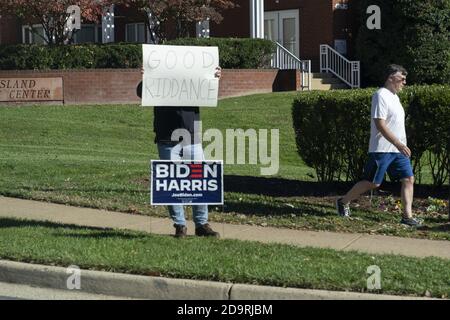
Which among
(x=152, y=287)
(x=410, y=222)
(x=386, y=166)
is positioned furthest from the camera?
(x=410, y=222)

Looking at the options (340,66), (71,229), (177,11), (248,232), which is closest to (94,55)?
(177,11)

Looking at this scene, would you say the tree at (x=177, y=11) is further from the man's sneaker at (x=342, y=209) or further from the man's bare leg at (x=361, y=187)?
the man's bare leg at (x=361, y=187)

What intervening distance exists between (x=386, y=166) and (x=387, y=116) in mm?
581

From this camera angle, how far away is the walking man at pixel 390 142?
29.9 ft

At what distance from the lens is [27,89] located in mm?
22578

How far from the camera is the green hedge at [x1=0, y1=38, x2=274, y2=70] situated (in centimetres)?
2394

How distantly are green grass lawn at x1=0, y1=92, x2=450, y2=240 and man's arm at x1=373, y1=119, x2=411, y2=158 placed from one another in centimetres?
98

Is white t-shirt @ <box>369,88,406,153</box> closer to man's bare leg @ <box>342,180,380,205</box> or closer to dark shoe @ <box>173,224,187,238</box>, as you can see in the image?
man's bare leg @ <box>342,180,380,205</box>

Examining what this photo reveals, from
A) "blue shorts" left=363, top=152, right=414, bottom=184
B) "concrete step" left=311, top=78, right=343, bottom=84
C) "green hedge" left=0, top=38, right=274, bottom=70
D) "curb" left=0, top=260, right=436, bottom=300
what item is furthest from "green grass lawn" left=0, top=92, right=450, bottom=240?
"concrete step" left=311, top=78, right=343, bottom=84

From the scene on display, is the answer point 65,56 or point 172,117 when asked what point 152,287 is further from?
point 65,56

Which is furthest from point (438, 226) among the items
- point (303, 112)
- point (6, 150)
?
point (6, 150)

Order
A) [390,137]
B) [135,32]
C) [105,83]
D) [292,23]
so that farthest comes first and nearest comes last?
[135,32]
[292,23]
[105,83]
[390,137]

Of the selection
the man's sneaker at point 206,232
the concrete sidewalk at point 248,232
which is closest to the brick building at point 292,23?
the concrete sidewalk at point 248,232

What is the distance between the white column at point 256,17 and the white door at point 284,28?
1.76 metres
